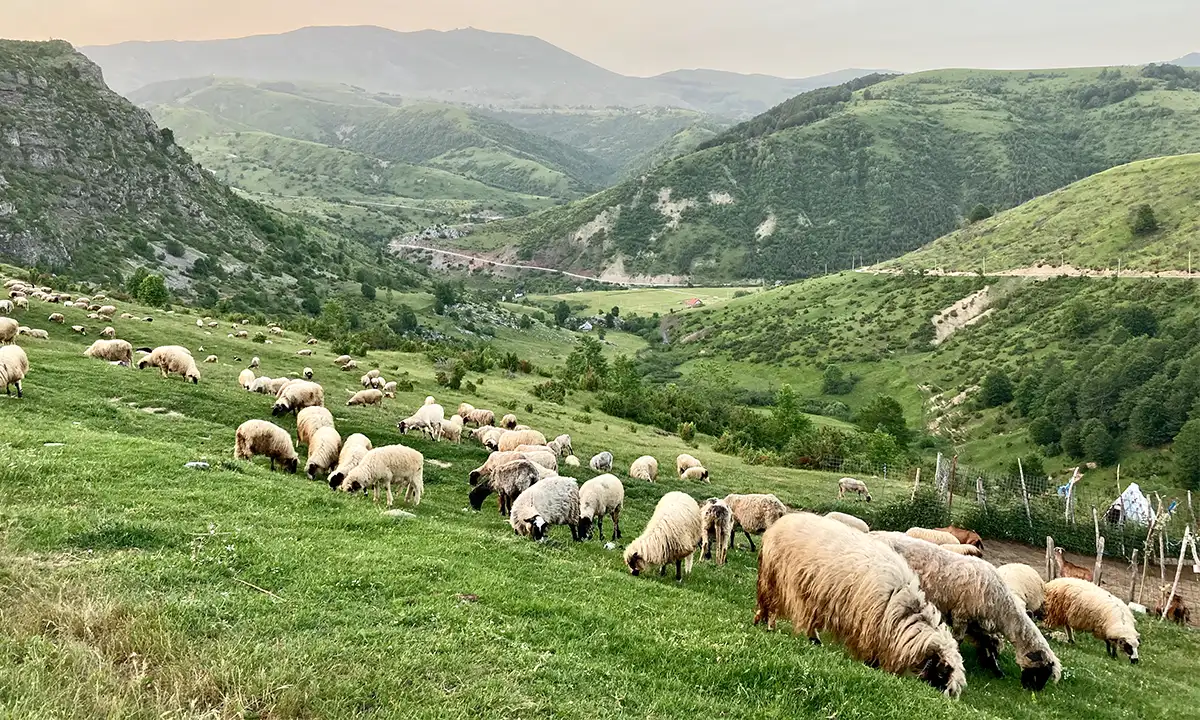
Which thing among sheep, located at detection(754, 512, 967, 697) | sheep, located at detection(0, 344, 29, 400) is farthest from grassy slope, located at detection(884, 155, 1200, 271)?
sheep, located at detection(0, 344, 29, 400)

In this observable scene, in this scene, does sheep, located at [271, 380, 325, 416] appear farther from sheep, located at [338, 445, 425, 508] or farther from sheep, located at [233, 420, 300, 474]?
sheep, located at [338, 445, 425, 508]

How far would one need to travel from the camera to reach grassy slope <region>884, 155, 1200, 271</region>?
297ft

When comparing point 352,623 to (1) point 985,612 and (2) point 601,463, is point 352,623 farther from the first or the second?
(2) point 601,463

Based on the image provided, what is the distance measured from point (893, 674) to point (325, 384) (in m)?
30.8

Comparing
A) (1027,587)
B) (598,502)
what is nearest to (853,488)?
(1027,587)

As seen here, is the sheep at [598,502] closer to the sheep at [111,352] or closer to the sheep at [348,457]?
the sheep at [348,457]

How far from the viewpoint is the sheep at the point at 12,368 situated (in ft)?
63.6

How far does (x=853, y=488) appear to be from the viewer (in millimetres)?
33750

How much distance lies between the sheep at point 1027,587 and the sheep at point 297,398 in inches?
894

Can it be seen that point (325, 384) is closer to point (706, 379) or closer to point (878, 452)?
point (878, 452)

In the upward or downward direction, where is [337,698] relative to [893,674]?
upward

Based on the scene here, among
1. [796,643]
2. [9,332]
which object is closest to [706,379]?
[9,332]

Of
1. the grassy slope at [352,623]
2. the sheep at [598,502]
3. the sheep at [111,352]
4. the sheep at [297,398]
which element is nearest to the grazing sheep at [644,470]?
the sheep at [598,502]

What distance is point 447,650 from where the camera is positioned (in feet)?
24.3
